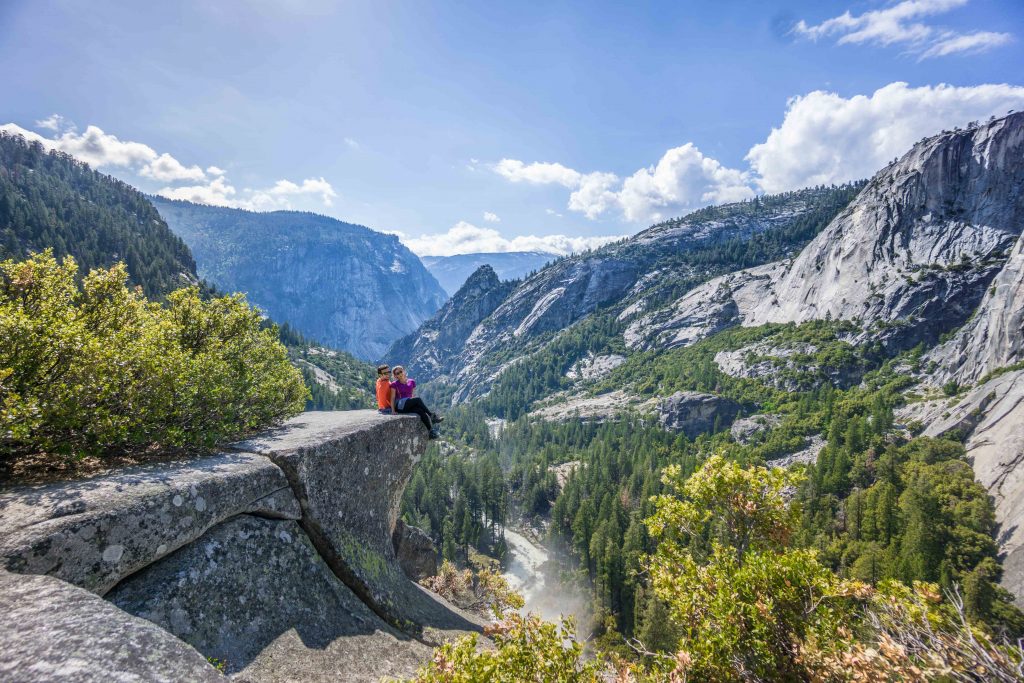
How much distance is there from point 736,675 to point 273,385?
54.8 feet

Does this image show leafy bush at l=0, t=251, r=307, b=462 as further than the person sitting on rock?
No

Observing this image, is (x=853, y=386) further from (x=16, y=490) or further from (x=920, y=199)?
(x=16, y=490)

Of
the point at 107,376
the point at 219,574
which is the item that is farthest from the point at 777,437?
the point at 107,376

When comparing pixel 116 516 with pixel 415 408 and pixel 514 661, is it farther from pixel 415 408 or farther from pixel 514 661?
pixel 415 408

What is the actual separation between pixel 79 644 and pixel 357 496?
9181 mm

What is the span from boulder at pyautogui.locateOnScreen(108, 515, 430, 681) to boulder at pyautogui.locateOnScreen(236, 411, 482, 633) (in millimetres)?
599

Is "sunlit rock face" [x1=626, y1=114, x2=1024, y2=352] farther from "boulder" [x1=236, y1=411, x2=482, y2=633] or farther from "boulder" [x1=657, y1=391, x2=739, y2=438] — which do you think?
"boulder" [x1=236, y1=411, x2=482, y2=633]

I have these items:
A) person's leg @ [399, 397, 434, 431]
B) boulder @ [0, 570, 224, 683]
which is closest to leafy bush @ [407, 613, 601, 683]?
boulder @ [0, 570, 224, 683]

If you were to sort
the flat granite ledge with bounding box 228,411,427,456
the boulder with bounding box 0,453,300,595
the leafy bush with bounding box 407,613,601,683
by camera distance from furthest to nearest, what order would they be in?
1. the flat granite ledge with bounding box 228,411,427,456
2. the leafy bush with bounding box 407,613,601,683
3. the boulder with bounding box 0,453,300,595

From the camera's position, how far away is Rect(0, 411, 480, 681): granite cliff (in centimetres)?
468

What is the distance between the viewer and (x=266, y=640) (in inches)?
335

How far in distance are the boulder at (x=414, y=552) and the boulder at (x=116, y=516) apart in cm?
1692

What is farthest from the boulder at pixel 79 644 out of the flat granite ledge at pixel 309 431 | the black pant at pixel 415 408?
the black pant at pixel 415 408

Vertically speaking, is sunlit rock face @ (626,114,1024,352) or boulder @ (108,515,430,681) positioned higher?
sunlit rock face @ (626,114,1024,352)
